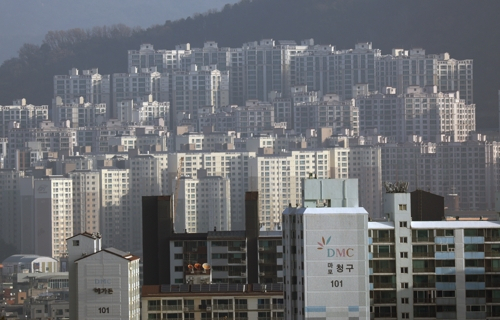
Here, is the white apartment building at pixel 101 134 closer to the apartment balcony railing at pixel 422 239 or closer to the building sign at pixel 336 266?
the apartment balcony railing at pixel 422 239

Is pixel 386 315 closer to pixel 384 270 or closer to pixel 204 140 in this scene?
pixel 384 270

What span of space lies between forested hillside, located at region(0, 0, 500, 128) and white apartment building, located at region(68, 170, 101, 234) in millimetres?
18712

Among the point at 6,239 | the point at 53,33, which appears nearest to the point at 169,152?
the point at 6,239

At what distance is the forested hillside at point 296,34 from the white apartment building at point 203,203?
57.4 feet

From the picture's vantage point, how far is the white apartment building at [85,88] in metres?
59.1

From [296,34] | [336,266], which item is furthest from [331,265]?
[296,34]

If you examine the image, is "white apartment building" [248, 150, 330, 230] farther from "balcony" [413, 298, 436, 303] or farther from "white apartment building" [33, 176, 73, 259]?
"balcony" [413, 298, 436, 303]

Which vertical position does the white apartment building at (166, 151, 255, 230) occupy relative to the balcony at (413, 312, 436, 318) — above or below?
above

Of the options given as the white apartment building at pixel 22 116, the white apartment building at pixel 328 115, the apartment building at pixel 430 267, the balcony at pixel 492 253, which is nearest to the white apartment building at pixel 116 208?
the white apartment building at pixel 328 115

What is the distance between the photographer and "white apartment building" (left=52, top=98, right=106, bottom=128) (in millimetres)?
56625

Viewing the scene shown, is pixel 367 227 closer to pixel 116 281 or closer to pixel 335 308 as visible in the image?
pixel 335 308

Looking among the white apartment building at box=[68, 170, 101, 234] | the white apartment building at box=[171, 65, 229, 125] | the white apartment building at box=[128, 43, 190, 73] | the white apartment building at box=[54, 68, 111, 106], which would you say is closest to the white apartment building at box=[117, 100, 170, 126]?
the white apartment building at box=[171, 65, 229, 125]

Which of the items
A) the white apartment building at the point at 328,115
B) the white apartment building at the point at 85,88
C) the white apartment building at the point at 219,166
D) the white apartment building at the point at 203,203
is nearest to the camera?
the white apartment building at the point at 203,203

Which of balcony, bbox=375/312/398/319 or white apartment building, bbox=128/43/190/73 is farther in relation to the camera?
white apartment building, bbox=128/43/190/73
